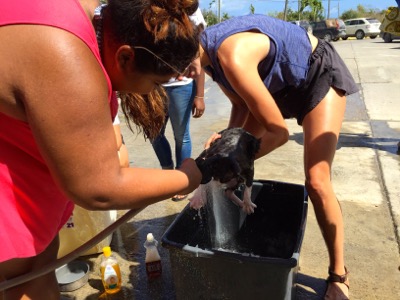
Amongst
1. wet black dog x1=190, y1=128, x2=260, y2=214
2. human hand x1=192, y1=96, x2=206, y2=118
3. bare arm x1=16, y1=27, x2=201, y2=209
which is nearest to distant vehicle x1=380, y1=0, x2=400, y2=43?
human hand x1=192, y1=96, x2=206, y2=118

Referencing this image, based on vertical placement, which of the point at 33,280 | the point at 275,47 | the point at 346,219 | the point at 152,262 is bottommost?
the point at 346,219

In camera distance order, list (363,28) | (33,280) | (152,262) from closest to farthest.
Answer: (33,280) → (152,262) → (363,28)

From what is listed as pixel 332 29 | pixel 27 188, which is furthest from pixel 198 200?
pixel 332 29

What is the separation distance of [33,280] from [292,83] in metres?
1.39

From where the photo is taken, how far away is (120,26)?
3.16 ft

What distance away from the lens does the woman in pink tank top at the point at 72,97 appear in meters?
0.84

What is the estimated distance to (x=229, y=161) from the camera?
1.54 meters

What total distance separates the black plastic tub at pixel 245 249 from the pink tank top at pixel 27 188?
638 mm

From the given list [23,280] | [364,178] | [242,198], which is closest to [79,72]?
[23,280]

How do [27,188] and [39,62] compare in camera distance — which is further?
[27,188]

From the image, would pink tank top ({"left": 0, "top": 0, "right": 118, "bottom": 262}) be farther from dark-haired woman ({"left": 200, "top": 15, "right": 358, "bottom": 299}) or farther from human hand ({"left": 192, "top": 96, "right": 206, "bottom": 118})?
human hand ({"left": 192, "top": 96, "right": 206, "bottom": 118})

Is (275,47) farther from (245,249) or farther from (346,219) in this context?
(346,219)

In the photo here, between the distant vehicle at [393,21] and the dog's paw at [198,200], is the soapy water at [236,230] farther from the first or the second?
the distant vehicle at [393,21]

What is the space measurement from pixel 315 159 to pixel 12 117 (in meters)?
1.40
